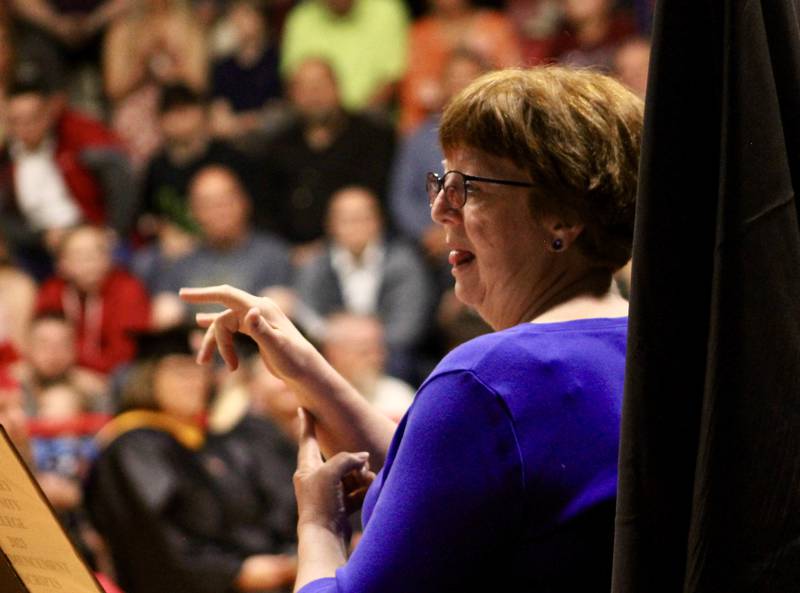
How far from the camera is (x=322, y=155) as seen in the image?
7922mm

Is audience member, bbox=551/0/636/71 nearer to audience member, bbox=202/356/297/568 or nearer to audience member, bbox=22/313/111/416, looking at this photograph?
audience member, bbox=202/356/297/568

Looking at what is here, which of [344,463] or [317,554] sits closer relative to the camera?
[317,554]

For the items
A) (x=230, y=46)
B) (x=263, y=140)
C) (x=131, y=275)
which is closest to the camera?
(x=131, y=275)

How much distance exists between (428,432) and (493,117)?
43 centimetres

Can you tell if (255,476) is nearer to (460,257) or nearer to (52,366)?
(52,366)

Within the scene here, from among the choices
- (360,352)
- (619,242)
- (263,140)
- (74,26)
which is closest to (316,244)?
(263,140)

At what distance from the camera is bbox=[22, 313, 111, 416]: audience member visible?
698 cm

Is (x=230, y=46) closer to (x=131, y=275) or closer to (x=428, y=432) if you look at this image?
(x=131, y=275)

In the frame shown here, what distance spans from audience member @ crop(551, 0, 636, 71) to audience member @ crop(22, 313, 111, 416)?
115 inches

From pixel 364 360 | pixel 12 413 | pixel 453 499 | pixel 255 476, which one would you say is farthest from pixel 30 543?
pixel 364 360

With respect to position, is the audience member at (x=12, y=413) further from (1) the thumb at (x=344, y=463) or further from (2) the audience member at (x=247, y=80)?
(2) the audience member at (x=247, y=80)

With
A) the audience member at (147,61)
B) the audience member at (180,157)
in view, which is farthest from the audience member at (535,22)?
the audience member at (147,61)

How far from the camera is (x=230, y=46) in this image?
896 cm

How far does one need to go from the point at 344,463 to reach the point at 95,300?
5.87 m
